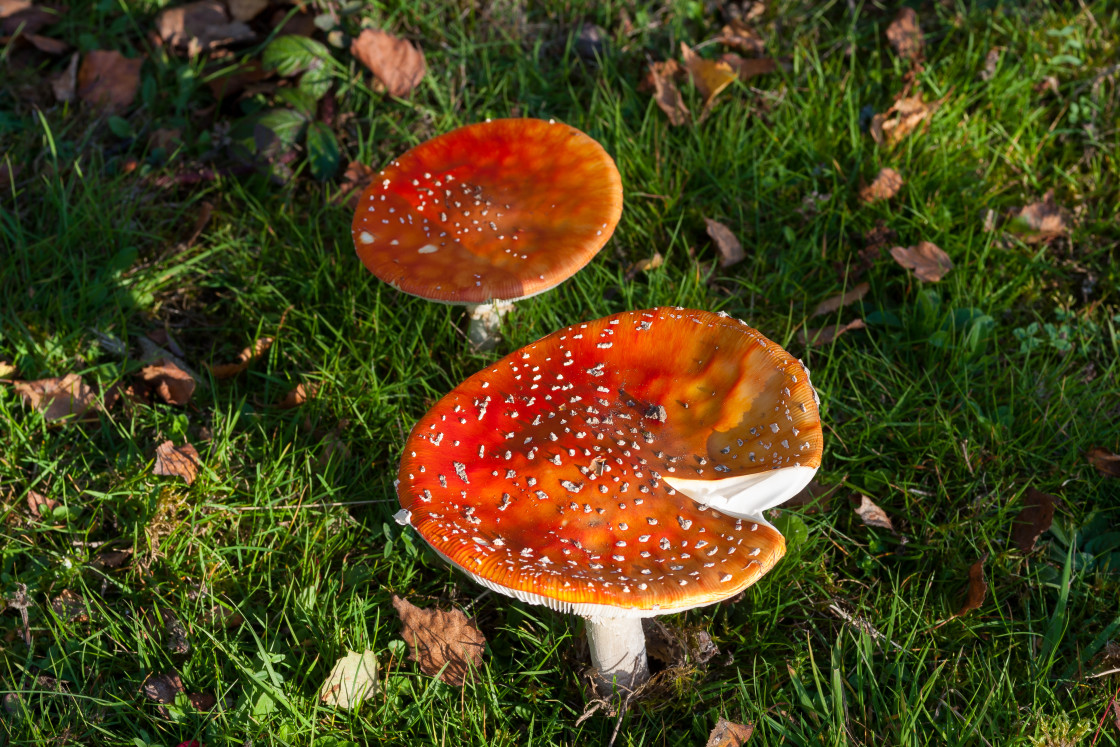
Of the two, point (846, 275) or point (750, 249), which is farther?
point (750, 249)

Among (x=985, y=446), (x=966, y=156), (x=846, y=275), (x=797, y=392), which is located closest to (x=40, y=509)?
(x=797, y=392)

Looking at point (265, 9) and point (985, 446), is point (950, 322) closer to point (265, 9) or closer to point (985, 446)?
point (985, 446)

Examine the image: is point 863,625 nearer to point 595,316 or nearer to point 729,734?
point 729,734

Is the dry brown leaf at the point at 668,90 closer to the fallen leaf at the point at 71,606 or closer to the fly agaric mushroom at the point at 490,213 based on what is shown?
the fly agaric mushroom at the point at 490,213

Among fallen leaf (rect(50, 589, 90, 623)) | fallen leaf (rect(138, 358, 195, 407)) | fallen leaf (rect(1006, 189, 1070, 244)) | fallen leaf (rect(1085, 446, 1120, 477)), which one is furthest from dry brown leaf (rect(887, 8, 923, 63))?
fallen leaf (rect(50, 589, 90, 623))

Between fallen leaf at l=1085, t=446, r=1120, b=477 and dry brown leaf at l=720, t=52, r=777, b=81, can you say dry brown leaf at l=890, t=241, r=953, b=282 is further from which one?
dry brown leaf at l=720, t=52, r=777, b=81

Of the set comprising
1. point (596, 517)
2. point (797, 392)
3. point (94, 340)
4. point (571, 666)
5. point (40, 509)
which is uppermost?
point (797, 392)
